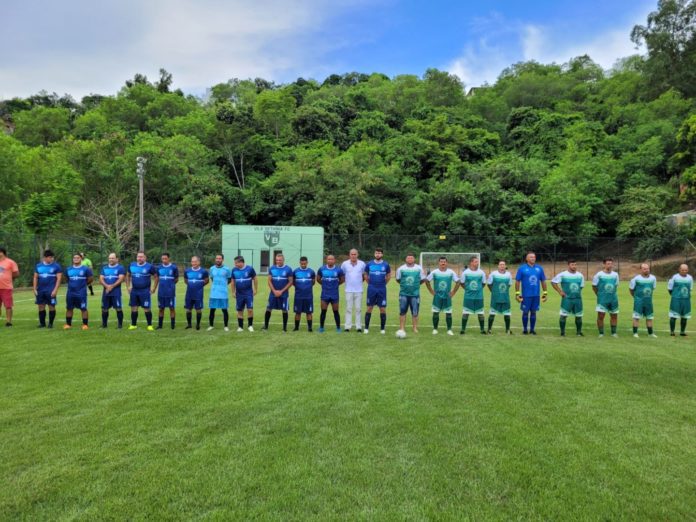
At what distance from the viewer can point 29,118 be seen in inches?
1945

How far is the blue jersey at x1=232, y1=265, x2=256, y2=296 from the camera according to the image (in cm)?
1072

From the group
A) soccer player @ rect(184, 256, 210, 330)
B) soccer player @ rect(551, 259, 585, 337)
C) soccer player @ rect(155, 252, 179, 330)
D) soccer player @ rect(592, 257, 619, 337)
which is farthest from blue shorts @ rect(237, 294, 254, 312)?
soccer player @ rect(592, 257, 619, 337)

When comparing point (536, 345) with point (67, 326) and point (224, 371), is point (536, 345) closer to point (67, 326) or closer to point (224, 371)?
point (224, 371)

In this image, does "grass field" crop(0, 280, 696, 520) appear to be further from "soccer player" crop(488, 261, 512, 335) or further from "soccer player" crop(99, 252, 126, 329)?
"soccer player" crop(488, 261, 512, 335)

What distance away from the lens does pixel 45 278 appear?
10.7 meters

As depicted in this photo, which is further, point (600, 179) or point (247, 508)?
point (600, 179)

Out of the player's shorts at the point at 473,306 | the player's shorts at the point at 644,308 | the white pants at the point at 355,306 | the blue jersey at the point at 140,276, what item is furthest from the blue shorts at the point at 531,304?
the blue jersey at the point at 140,276

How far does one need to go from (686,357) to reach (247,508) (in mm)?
8251

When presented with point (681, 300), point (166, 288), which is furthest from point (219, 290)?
point (681, 300)

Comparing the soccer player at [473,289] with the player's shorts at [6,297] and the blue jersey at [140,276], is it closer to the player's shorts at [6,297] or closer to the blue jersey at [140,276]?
the blue jersey at [140,276]

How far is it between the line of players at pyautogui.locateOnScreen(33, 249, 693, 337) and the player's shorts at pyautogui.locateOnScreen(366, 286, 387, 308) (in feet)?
0.07

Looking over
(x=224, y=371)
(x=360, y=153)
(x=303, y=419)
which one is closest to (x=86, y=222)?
(x=360, y=153)

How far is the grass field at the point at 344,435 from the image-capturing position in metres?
3.25

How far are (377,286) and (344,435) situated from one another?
6.47 metres
